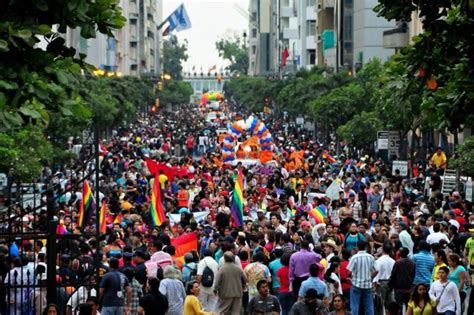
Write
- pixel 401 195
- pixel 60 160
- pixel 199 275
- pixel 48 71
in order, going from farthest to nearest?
1. pixel 60 160
2. pixel 401 195
3. pixel 199 275
4. pixel 48 71

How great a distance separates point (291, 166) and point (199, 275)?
2571 cm

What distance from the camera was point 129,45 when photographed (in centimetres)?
14512

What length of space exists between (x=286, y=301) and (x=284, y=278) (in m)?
0.32

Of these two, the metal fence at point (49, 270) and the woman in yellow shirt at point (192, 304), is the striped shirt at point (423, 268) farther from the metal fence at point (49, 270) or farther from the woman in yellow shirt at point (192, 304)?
the metal fence at point (49, 270)

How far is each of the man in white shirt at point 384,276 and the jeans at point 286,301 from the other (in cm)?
115

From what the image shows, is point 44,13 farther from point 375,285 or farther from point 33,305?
point 375,285

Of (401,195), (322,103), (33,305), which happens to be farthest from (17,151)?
(322,103)

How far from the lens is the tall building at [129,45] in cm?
9962

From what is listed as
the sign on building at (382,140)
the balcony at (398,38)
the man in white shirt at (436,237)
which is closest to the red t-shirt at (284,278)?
the man in white shirt at (436,237)

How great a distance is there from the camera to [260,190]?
107 feet

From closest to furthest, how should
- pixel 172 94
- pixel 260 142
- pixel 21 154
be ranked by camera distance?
1. pixel 21 154
2. pixel 260 142
3. pixel 172 94

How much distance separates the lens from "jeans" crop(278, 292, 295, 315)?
1761cm

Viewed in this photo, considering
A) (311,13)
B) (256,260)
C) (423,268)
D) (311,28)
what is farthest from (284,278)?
(311,13)

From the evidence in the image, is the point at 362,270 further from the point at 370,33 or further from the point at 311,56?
the point at 311,56
